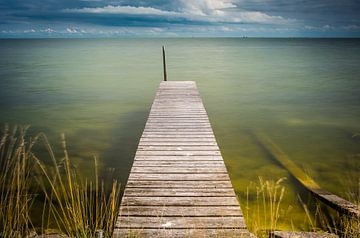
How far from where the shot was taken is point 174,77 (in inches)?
1129

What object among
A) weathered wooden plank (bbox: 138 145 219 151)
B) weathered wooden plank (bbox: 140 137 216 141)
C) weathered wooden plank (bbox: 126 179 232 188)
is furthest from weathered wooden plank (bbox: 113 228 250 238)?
weathered wooden plank (bbox: 140 137 216 141)

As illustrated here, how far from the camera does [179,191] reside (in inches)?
165

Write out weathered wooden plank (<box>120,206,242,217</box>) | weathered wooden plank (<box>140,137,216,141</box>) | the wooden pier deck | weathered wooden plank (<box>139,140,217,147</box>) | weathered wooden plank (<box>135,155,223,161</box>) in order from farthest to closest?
weathered wooden plank (<box>140,137,216,141</box>) < weathered wooden plank (<box>139,140,217,147</box>) < weathered wooden plank (<box>135,155,223,161</box>) < weathered wooden plank (<box>120,206,242,217</box>) < the wooden pier deck

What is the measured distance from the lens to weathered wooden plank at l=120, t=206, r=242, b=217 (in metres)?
3.57

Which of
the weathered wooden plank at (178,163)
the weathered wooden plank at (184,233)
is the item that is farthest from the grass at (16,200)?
the weathered wooden plank at (178,163)

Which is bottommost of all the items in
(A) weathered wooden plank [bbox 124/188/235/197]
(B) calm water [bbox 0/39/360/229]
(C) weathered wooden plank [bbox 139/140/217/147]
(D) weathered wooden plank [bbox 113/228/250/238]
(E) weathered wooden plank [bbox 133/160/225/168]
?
(B) calm water [bbox 0/39/360/229]

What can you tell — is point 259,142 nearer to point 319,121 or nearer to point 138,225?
point 319,121

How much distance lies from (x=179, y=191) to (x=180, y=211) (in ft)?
1.78

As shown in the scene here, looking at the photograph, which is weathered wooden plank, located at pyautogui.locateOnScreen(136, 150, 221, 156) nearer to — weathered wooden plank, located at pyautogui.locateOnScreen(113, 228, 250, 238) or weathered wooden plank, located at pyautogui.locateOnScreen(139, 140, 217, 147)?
weathered wooden plank, located at pyautogui.locateOnScreen(139, 140, 217, 147)

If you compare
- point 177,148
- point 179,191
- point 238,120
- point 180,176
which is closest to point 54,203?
point 177,148

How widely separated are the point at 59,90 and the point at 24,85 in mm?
3673

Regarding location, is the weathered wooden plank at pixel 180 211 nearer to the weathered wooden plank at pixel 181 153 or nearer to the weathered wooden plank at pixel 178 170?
the weathered wooden plank at pixel 178 170

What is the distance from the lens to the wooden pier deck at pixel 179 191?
10.9 ft

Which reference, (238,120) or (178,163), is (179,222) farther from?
(238,120)
